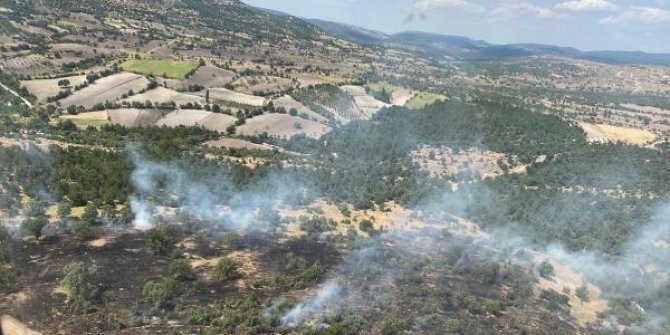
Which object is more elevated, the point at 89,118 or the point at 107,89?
the point at 107,89

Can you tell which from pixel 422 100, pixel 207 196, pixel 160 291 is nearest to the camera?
pixel 160 291

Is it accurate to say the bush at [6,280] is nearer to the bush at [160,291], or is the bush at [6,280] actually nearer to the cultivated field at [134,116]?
the bush at [160,291]

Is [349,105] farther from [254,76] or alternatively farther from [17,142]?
[17,142]

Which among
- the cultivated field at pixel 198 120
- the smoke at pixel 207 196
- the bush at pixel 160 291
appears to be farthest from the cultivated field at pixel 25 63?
the bush at pixel 160 291

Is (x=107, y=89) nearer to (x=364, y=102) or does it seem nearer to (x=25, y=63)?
(x=25, y=63)

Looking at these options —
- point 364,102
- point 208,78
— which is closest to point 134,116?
point 208,78

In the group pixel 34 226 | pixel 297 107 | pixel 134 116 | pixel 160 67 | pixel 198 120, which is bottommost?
pixel 134 116
